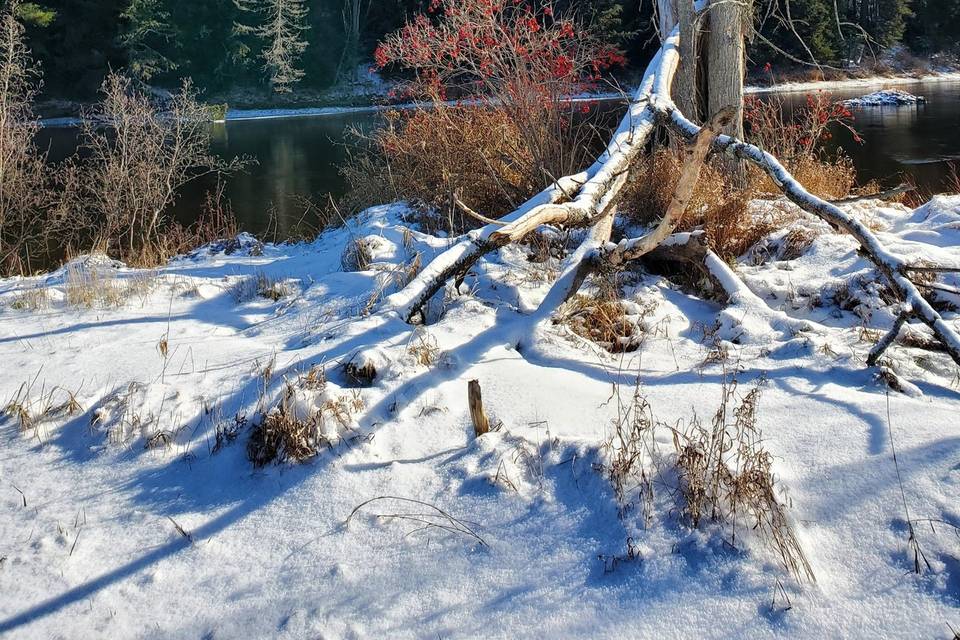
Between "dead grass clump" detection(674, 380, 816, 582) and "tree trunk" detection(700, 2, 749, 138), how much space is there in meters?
5.20

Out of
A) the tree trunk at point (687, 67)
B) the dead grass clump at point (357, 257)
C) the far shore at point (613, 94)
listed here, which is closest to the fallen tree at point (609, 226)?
the dead grass clump at point (357, 257)

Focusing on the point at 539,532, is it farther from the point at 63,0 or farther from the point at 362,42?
the point at 362,42

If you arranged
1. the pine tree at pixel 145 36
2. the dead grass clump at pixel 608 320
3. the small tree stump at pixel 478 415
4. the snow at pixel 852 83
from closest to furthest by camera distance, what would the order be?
the small tree stump at pixel 478 415, the dead grass clump at pixel 608 320, the snow at pixel 852 83, the pine tree at pixel 145 36

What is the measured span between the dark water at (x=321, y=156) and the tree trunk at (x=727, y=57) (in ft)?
15.3

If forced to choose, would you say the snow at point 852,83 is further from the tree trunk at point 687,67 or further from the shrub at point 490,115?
the shrub at point 490,115

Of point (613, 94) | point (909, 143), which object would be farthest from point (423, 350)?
point (613, 94)

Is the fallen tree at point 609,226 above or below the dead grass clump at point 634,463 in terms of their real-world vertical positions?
above

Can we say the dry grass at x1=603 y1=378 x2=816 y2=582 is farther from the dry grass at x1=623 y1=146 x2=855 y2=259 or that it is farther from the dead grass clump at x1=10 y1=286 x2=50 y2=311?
the dead grass clump at x1=10 y1=286 x2=50 y2=311

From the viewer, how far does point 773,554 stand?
2.41m

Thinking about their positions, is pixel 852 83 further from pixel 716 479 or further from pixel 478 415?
pixel 716 479

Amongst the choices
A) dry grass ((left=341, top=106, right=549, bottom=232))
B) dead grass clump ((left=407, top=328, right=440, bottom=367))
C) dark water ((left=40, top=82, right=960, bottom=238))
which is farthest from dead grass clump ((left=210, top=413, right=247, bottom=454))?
dark water ((left=40, top=82, right=960, bottom=238))

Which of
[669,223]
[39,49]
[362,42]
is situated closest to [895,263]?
[669,223]

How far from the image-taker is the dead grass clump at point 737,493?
7.94 ft

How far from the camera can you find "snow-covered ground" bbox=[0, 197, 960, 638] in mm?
2336
